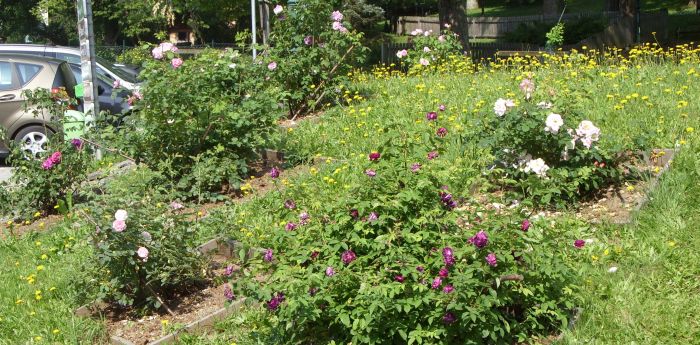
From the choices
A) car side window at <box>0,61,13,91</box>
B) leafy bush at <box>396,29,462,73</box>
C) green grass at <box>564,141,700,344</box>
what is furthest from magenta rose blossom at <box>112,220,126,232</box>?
car side window at <box>0,61,13,91</box>

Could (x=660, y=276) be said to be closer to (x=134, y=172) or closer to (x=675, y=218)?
(x=675, y=218)

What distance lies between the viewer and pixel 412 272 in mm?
4066

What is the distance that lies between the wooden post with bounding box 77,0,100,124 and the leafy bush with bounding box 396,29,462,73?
13.8 feet

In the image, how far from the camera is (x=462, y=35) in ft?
70.5

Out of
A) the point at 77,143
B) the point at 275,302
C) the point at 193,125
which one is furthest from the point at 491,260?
the point at 77,143

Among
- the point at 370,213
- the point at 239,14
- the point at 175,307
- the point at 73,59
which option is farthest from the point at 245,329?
the point at 239,14

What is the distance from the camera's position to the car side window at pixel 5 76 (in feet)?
43.2

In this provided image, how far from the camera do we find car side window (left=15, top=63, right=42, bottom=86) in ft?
43.1

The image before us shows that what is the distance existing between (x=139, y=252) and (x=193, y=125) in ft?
9.24

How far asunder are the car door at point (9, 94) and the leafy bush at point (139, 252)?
26.5 ft

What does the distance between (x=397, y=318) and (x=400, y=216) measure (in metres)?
0.55

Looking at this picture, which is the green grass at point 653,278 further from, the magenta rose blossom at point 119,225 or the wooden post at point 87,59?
the wooden post at point 87,59

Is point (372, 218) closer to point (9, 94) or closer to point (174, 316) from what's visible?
point (174, 316)

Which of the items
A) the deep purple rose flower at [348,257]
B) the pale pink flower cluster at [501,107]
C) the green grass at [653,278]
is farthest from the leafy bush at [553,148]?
the deep purple rose flower at [348,257]
